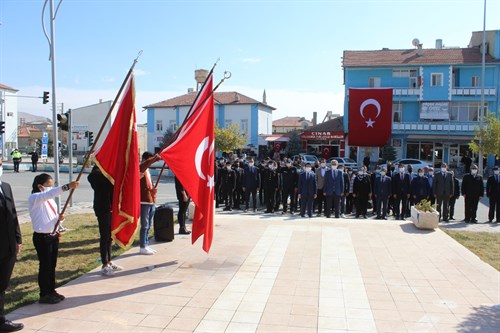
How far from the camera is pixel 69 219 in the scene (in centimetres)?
1259

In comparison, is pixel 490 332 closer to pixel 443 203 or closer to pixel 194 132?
pixel 194 132

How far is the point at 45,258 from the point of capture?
19.2 ft

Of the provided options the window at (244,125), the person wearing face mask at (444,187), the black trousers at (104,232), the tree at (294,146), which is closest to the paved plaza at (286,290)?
the black trousers at (104,232)

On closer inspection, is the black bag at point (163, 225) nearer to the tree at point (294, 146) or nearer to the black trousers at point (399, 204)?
the black trousers at point (399, 204)

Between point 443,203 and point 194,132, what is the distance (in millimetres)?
9769

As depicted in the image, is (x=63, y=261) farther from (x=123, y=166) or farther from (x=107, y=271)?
(x=123, y=166)

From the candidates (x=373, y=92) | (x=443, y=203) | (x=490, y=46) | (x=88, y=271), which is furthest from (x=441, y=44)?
(x=88, y=271)

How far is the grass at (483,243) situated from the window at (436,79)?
2996 centimetres

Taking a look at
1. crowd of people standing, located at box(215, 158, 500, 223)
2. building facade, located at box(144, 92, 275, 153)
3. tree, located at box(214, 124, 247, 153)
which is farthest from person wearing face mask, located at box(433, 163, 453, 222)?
building facade, located at box(144, 92, 275, 153)

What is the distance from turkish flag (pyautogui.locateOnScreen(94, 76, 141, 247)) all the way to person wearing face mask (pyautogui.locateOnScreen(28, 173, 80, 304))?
0.93 metres

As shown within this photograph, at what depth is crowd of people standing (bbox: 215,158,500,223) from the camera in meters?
13.6

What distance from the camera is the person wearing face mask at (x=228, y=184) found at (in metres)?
15.4

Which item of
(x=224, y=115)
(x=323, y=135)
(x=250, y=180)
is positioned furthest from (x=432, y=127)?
(x=250, y=180)

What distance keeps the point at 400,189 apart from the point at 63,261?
10.2 m
